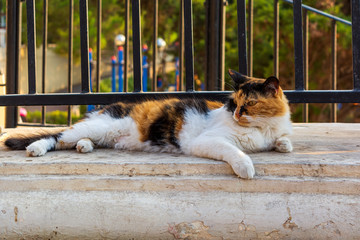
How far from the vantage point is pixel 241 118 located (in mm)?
2326

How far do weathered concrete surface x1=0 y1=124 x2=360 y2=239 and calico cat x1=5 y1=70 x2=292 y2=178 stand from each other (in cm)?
20

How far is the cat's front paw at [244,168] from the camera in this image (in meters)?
1.94

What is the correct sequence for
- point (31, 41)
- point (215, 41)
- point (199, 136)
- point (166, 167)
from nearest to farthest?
point (166, 167), point (199, 136), point (31, 41), point (215, 41)

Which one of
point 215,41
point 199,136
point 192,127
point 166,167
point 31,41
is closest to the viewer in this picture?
point 166,167

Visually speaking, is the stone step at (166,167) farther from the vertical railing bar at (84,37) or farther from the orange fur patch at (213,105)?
the vertical railing bar at (84,37)

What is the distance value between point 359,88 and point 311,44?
18.7 feet

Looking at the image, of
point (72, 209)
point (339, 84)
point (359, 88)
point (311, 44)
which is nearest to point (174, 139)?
point (72, 209)

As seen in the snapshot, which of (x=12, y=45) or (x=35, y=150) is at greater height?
(x=12, y=45)

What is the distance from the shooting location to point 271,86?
7.64 ft

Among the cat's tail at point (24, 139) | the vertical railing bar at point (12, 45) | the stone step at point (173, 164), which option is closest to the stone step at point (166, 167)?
the stone step at point (173, 164)

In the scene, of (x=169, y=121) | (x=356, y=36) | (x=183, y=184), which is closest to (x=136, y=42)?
(x=169, y=121)

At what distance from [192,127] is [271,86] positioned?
0.53 meters

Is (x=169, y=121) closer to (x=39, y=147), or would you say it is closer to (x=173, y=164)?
(x=173, y=164)

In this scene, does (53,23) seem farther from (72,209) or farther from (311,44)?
(72,209)
